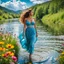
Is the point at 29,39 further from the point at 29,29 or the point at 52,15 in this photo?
the point at 52,15

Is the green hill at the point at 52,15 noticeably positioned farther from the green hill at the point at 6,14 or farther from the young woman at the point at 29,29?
the green hill at the point at 6,14

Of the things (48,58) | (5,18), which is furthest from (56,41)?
(5,18)

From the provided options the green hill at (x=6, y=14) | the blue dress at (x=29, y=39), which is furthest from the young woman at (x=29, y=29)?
the green hill at (x=6, y=14)

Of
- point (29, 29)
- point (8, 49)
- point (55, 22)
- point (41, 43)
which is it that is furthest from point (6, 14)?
point (55, 22)

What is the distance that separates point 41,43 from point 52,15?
67 centimetres

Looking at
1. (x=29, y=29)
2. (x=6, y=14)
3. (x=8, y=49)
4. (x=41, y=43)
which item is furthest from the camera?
(x=6, y=14)

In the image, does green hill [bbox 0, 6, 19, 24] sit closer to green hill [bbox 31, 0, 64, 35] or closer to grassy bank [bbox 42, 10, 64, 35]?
green hill [bbox 31, 0, 64, 35]

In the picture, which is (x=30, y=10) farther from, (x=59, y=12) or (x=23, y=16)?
(x=59, y=12)

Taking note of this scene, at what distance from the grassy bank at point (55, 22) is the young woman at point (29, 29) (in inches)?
15.9

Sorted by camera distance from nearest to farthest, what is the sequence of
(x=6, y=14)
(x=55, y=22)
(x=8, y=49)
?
(x=8, y=49) → (x=6, y=14) → (x=55, y=22)

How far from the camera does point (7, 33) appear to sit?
589 cm

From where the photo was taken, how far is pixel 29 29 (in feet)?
18.9

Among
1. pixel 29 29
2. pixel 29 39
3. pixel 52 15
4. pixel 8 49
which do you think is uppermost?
pixel 52 15

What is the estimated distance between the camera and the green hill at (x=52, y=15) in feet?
19.8
